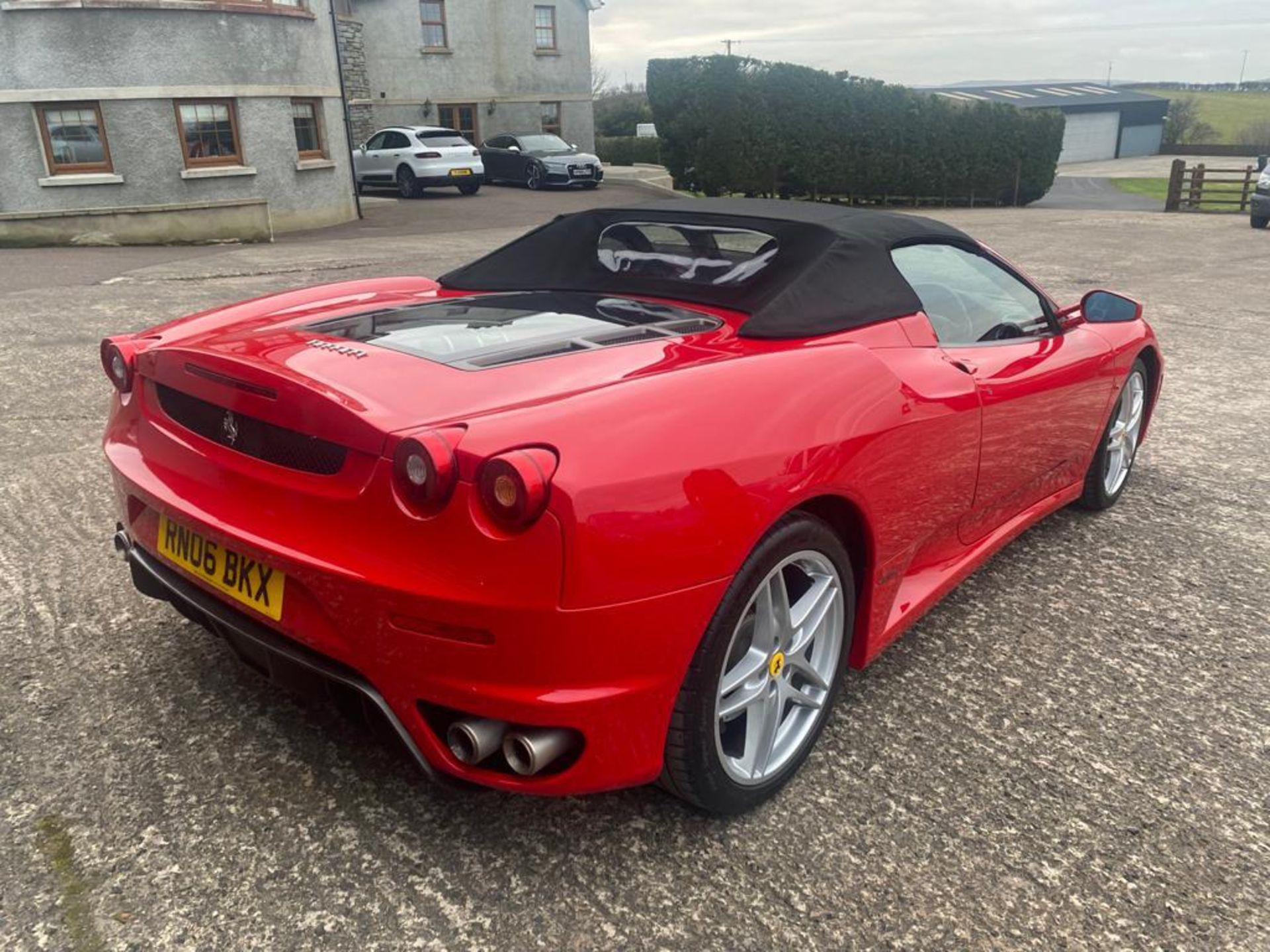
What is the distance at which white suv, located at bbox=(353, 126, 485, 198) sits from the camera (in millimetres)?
23594

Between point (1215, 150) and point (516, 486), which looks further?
point (1215, 150)

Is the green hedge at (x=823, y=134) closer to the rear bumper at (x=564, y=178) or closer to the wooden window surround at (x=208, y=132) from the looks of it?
the rear bumper at (x=564, y=178)

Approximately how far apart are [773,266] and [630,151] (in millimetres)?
37876

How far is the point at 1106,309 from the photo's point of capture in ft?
11.8

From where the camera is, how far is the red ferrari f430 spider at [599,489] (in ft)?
5.82

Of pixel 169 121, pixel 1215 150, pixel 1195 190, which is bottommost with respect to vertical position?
pixel 1215 150

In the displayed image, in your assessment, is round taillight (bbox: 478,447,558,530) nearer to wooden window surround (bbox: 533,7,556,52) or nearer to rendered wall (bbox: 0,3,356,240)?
rendered wall (bbox: 0,3,356,240)

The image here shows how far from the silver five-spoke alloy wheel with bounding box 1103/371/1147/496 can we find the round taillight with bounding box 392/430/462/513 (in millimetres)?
3072

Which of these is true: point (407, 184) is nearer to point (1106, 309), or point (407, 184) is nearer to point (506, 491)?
point (1106, 309)

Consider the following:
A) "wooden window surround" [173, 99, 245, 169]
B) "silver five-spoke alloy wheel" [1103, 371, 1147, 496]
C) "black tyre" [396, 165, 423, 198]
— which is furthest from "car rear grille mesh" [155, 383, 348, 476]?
"black tyre" [396, 165, 423, 198]

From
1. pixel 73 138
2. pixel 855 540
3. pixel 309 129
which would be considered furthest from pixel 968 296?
pixel 309 129

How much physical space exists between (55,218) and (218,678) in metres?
14.6

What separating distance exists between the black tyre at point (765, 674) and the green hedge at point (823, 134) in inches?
938

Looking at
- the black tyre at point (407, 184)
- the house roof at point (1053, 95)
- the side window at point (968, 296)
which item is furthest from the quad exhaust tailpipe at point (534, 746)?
the house roof at point (1053, 95)
